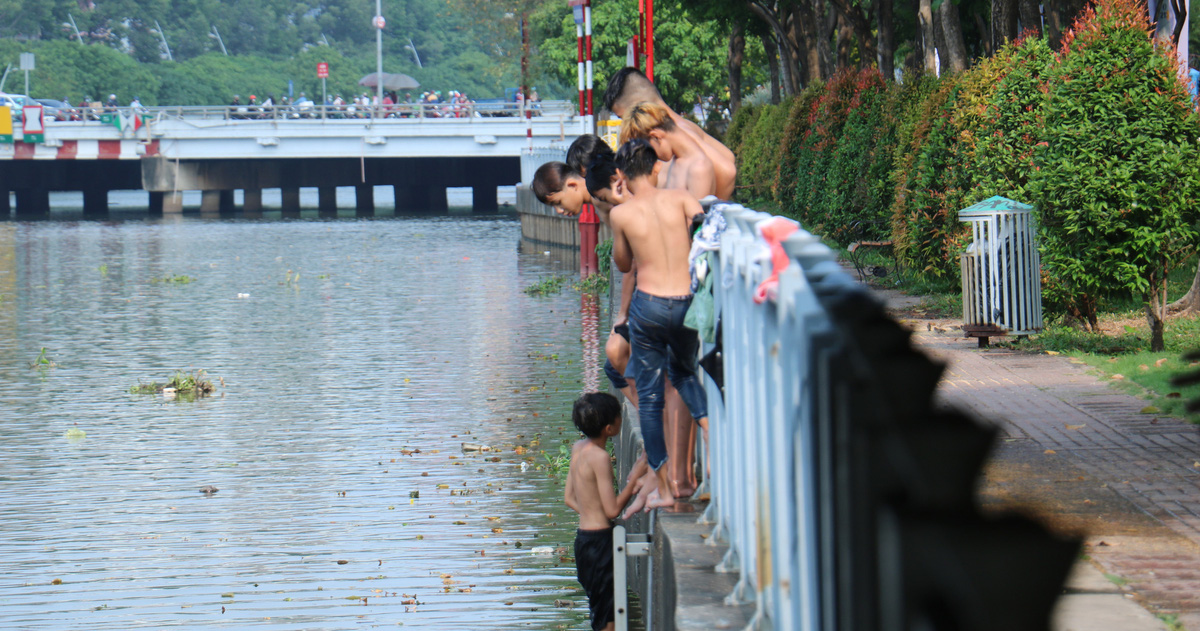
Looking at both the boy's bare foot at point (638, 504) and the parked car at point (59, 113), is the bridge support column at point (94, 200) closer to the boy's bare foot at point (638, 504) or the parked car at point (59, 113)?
the parked car at point (59, 113)

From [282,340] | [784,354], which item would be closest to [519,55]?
[282,340]

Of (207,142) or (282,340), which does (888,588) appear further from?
(207,142)

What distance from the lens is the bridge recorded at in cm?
5300

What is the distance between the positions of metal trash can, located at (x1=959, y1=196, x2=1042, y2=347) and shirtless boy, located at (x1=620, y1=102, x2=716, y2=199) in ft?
15.9

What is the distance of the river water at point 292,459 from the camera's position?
6.80 m

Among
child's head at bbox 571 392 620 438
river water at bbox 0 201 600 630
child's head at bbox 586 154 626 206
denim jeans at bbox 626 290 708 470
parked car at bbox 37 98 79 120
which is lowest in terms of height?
river water at bbox 0 201 600 630

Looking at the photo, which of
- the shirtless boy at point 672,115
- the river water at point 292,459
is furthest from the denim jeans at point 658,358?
the river water at point 292,459

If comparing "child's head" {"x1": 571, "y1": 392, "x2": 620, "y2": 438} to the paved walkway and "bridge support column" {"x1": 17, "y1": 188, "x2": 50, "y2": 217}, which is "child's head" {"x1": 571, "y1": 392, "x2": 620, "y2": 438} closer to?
the paved walkway

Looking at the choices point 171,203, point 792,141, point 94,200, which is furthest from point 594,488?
point 94,200

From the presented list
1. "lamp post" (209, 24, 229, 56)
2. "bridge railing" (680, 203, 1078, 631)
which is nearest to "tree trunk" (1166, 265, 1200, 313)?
"bridge railing" (680, 203, 1078, 631)

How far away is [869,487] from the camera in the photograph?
110 cm

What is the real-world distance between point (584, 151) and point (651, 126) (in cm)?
77

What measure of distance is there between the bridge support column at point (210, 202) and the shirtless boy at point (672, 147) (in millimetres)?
52156

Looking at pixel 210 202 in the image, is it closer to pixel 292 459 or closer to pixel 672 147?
pixel 292 459
